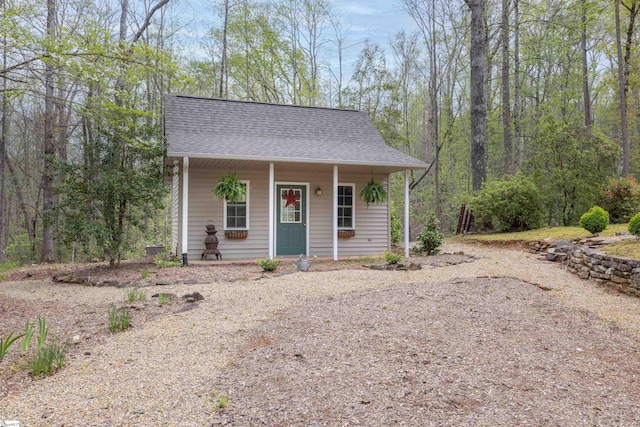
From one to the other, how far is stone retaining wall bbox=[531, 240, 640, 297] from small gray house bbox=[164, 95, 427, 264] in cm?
356

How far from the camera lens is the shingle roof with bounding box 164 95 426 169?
8.88 metres

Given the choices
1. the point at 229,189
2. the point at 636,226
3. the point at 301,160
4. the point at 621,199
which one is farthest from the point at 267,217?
the point at 621,199

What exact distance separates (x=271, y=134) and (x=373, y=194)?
10.0 feet

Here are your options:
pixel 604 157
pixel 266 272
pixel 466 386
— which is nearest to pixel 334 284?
pixel 266 272

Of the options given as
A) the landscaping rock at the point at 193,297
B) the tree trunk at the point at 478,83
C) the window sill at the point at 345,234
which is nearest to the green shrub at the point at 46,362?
the landscaping rock at the point at 193,297

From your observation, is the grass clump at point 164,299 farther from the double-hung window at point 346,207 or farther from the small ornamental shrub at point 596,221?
the small ornamental shrub at point 596,221

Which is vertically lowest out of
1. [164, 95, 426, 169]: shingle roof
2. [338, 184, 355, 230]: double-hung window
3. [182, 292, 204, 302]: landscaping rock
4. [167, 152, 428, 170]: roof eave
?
[182, 292, 204, 302]: landscaping rock

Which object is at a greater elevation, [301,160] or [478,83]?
[478,83]

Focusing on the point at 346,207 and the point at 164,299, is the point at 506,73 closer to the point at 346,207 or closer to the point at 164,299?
the point at 346,207

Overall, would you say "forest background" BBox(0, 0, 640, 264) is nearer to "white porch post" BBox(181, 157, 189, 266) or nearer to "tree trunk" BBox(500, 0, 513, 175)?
"tree trunk" BBox(500, 0, 513, 175)

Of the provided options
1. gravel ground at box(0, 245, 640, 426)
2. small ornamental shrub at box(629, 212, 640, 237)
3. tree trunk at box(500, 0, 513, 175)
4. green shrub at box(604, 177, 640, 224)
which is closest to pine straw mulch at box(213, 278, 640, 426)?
gravel ground at box(0, 245, 640, 426)

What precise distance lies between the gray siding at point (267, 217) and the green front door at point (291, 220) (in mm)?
170

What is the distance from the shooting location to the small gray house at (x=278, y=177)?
9.25 m

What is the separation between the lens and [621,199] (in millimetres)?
11047
